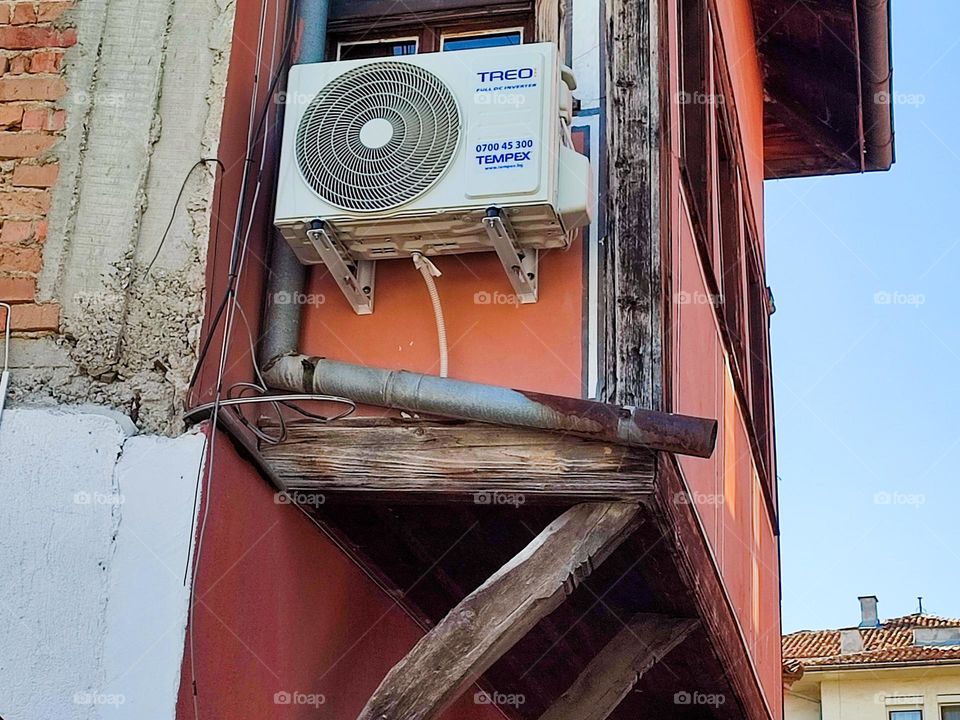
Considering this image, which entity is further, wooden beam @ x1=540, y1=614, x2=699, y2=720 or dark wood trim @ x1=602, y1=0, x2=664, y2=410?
wooden beam @ x1=540, y1=614, x2=699, y2=720

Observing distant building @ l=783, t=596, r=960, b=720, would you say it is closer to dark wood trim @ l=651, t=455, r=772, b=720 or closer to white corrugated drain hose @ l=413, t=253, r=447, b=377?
dark wood trim @ l=651, t=455, r=772, b=720

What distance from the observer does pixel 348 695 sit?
15.9 feet

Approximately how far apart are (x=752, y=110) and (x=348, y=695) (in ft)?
17.7

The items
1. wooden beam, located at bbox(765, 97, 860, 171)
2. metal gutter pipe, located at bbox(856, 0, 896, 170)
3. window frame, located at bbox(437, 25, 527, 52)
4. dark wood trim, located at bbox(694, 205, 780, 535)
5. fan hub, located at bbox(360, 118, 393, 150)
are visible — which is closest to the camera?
fan hub, located at bbox(360, 118, 393, 150)

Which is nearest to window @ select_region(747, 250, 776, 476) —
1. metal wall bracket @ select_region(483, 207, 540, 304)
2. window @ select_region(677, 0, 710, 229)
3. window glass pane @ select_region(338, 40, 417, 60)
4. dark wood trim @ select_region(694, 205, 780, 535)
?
dark wood trim @ select_region(694, 205, 780, 535)

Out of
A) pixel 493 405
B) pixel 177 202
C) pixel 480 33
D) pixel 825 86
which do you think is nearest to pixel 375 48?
pixel 480 33

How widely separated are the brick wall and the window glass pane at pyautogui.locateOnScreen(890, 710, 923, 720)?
2401 centimetres

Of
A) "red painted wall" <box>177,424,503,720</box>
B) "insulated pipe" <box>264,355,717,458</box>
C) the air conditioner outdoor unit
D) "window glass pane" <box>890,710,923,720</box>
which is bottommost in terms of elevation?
"window glass pane" <box>890,710,923,720</box>

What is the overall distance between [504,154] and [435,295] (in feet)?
→ 1.67

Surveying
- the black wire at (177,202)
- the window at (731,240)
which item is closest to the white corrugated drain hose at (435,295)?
the black wire at (177,202)

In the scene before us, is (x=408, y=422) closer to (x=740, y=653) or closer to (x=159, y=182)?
(x=159, y=182)

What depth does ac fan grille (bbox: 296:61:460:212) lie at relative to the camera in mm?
4227

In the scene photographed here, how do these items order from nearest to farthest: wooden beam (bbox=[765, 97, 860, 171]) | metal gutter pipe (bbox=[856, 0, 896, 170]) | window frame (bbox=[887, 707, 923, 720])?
metal gutter pipe (bbox=[856, 0, 896, 170])
wooden beam (bbox=[765, 97, 860, 171])
window frame (bbox=[887, 707, 923, 720])

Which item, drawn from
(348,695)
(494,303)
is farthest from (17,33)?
(348,695)
